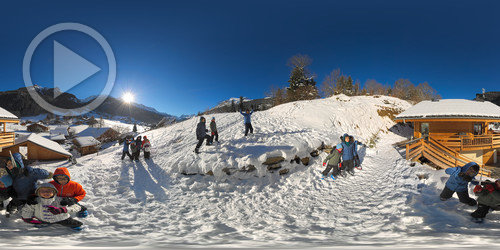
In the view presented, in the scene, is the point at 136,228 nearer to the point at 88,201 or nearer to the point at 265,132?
the point at 88,201

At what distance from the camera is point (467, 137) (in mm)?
13133

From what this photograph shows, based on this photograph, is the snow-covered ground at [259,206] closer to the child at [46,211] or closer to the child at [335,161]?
the child at [46,211]

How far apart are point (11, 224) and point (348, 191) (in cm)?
1015

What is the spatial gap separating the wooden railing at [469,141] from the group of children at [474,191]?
11972mm

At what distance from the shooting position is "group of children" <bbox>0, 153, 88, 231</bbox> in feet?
13.0

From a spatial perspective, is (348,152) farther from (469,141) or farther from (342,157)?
(469,141)

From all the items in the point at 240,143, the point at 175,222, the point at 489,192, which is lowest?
the point at 175,222

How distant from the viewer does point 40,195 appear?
397 cm

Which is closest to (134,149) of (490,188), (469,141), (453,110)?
(490,188)

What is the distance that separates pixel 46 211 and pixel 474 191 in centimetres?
1020

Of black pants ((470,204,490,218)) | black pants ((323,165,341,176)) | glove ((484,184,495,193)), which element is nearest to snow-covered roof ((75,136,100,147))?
black pants ((323,165,341,176))

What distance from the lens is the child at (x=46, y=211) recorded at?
12.9 ft

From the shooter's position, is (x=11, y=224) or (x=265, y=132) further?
(x=265, y=132)

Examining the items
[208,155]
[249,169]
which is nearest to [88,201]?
[208,155]
